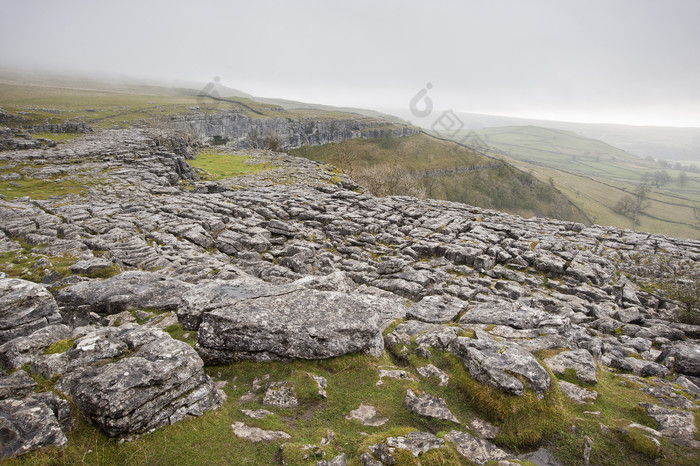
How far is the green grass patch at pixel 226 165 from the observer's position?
179ft

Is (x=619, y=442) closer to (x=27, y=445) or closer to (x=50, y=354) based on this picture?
(x=27, y=445)

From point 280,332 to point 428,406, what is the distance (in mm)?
5807

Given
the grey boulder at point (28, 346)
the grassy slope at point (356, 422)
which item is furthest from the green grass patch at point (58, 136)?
the grassy slope at point (356, 422)

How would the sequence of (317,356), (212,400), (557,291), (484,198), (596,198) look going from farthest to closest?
(596,198) → (484,198) → (557,291) → (317,356) → (212,400)

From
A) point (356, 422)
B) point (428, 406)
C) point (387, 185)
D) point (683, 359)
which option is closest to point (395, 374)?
point (428, 406)

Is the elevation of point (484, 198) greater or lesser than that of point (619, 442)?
lesser

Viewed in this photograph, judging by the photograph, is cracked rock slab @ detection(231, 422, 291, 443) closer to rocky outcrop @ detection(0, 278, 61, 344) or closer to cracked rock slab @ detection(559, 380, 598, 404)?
rocky outcrop @ detection(0, 278, 61, 344)

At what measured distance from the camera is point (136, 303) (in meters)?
15.3

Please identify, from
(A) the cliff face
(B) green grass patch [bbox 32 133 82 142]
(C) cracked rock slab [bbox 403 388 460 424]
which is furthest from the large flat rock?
(A) the cliff face

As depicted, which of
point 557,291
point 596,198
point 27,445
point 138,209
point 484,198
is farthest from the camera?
point 596,198

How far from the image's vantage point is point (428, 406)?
10914 mm

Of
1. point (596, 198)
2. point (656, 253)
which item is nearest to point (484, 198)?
point (596, 198)

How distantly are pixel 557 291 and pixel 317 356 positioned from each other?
21367 mm

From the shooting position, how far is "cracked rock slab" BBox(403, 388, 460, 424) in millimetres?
10648
